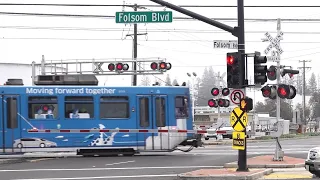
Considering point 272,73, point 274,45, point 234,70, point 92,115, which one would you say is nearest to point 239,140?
point 234,70

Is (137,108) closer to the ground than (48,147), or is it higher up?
higher up

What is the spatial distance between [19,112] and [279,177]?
11359 mm

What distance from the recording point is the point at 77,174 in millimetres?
14609

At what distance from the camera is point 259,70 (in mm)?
13773

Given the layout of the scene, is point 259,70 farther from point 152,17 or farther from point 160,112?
point 160,112

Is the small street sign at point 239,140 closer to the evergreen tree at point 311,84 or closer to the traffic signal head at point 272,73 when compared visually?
the traffic signal head at point 272,73

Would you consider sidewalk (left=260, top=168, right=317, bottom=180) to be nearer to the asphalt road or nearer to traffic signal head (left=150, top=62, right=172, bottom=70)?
the asphalt road

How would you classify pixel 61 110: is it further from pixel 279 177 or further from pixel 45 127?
pixel 279 177

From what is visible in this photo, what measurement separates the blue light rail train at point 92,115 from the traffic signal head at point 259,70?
668 cm

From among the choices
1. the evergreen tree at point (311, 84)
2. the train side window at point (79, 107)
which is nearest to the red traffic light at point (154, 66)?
the train side window at point (79, 107)

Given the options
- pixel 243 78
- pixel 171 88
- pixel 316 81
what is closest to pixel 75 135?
pixel 171 88

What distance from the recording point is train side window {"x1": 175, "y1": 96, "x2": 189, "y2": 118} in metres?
20.1

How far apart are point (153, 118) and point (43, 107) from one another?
188 inches

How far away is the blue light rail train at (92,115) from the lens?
63.6 ft
